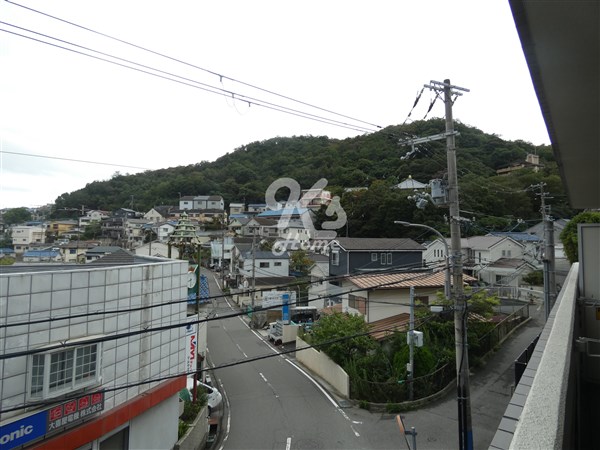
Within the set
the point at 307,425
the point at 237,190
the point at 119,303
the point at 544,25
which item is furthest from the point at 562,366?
the point at 237,190

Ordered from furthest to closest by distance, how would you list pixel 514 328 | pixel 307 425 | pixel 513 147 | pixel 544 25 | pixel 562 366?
1. pixel 513 147
2. pixel 514 328
3. pixel 307 425
4. pixel 562 366
5. pixel 544 25

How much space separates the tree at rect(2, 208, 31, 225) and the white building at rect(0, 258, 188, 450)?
6852 cm

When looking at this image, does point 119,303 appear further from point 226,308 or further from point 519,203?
point 519,203

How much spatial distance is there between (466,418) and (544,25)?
6.72 metres

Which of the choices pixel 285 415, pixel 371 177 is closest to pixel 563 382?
pixel 285 415

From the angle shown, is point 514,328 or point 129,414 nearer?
point 129,414

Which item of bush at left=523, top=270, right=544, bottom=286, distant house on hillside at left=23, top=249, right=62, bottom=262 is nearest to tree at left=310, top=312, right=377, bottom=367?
bush at left=523, top=270, right=544, bottom=286

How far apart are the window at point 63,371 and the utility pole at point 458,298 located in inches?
266

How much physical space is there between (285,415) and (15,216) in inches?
2858

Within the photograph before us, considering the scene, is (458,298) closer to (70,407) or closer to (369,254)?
(70,407)

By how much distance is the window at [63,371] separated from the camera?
5371mm

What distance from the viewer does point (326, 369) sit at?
1338cm

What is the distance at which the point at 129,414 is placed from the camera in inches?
268

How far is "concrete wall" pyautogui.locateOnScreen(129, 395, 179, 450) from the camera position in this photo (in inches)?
281
